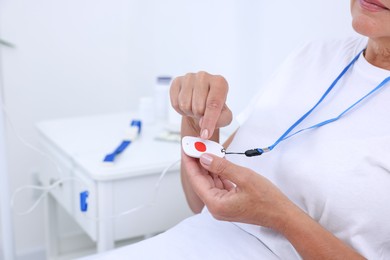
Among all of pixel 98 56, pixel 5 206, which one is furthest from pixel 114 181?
pixel 98 56

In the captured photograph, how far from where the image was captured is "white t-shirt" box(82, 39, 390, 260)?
85 cm

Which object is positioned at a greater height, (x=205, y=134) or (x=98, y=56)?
(x=205, y=134)

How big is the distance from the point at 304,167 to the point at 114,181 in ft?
1.78

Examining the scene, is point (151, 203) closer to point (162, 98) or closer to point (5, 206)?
point (5, 206)

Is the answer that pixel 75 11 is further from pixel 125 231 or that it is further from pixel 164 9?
pixel 125 231

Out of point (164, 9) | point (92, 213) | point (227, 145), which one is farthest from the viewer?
point (164, 9)

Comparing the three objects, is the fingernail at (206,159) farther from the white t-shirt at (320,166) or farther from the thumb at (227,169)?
the white t-shirt at (320,166)

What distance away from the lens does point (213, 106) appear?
3.05 ft

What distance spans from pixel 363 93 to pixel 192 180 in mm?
343

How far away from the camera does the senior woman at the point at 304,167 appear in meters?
0.83

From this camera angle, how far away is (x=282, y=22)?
4.53ft

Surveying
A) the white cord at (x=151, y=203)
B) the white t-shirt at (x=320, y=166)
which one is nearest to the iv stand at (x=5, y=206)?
the white cord at (x=151, y=203)

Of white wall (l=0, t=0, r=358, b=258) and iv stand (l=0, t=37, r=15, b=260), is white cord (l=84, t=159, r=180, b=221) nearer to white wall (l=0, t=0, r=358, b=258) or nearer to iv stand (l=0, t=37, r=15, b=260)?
iv stand (l=0, t=37, r=15, b=260)

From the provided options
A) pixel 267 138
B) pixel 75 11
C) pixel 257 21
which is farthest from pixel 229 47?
pixel 75 11
